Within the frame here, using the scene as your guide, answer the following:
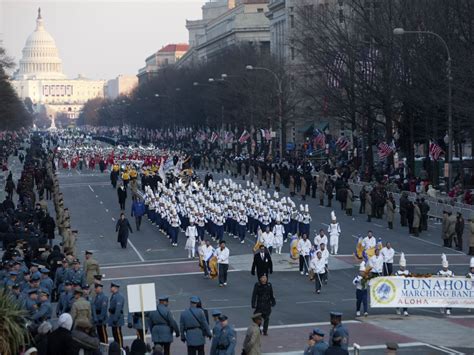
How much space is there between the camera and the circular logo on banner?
Result: 85.4 feet

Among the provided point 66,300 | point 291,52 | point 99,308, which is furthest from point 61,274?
point 291,52

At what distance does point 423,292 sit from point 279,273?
7501mm

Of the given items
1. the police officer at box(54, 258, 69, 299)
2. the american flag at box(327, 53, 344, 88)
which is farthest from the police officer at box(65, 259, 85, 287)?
the american flag at box(327, 53, 344, 88)

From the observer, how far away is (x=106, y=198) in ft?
205

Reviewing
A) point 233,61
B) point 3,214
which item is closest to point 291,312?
point 3,214

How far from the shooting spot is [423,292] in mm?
26141

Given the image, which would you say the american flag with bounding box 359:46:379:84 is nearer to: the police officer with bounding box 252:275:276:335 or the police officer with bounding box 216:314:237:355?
the police officer with bounding box 252:275:276:335

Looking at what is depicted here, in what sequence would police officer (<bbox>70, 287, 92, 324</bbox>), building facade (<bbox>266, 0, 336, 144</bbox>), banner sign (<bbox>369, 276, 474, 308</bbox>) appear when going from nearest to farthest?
police officer (<bbox>70, 287, 92, 324</bbox>) < banner sign (<bbox>369, 276, 474, 308</bbox>) < building facade (<bbox>266, 0, 336, 144</bbox>)

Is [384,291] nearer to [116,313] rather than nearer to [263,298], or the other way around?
[263,298]

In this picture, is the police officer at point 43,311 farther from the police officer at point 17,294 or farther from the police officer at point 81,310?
the police officer at point 81,310

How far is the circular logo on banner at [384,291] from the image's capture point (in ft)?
85.4

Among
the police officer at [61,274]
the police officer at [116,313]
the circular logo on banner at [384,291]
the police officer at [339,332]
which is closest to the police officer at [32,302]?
the police officer at [116,313]

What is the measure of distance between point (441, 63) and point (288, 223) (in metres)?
16.8

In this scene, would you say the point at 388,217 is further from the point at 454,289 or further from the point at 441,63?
the point at 454,289
